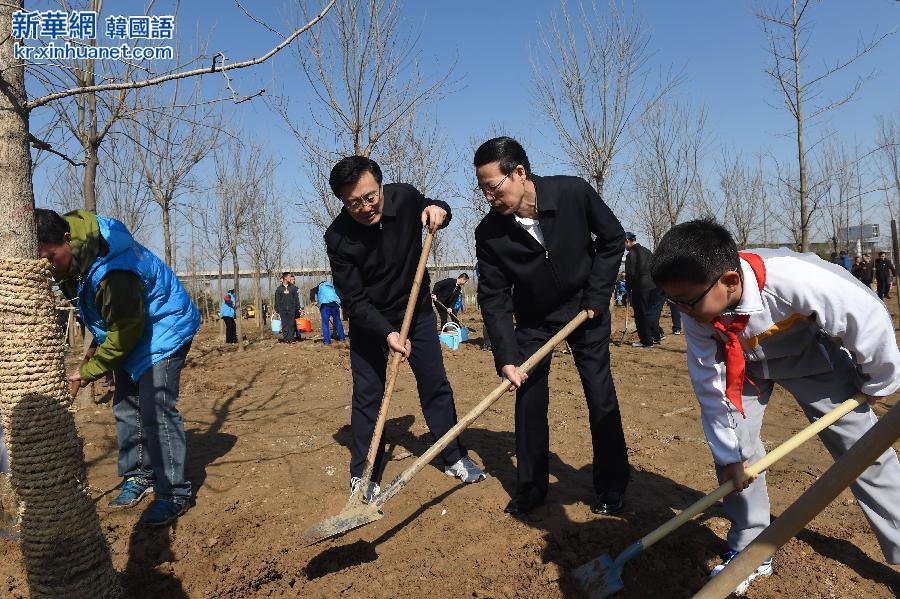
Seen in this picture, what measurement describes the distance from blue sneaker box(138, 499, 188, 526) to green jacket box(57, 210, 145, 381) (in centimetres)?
80

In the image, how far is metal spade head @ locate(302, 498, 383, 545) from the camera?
8.73 ft

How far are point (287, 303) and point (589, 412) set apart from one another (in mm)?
11540

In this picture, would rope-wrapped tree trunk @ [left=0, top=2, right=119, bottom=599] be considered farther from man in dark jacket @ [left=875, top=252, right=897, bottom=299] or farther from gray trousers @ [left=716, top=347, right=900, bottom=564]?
man in dark jacket @ [left=875, top=252, right=897, bottom=299]

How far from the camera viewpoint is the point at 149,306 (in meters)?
3.34

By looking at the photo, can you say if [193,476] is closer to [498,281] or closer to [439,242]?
[498,281]

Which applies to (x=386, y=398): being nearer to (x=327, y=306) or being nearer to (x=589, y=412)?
(x=589, y=412)

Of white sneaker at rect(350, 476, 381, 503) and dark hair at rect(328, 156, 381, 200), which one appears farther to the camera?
white sneaker at rect(350, 476, 381, 503)

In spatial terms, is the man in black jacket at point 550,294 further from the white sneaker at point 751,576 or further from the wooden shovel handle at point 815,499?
the wooden shovel handle at point 815,499

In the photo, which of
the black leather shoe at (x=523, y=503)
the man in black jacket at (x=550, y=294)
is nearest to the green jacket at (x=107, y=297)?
the man in black jacket at (x=550, y=294)

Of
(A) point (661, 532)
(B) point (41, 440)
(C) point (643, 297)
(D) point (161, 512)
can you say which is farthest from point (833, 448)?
(C) point (643, 297)

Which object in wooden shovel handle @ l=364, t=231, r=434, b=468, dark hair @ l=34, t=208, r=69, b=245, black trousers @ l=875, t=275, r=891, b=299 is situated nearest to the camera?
dark hair @ l=34, t=208, r=69, b=245

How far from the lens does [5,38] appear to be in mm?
2074

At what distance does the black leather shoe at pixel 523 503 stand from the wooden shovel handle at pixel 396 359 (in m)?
0.78

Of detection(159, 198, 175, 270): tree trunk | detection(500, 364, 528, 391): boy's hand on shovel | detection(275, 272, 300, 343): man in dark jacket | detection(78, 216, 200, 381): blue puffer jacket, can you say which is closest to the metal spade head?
detection(500, 364, 528, 391): boy's hand on shovel
